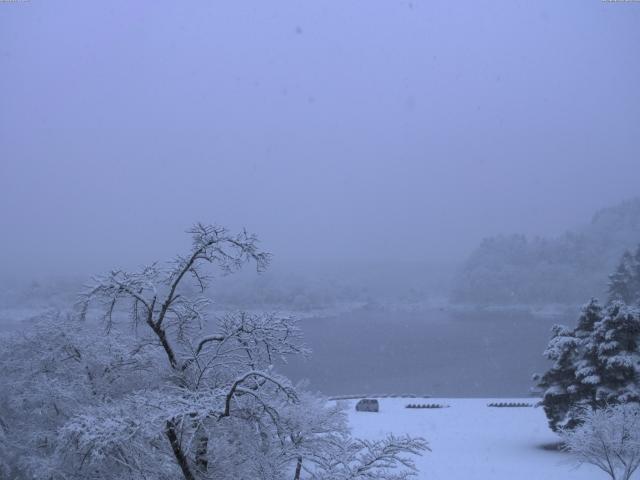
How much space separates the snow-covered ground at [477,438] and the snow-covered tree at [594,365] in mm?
1403

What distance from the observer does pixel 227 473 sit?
5.32 metres

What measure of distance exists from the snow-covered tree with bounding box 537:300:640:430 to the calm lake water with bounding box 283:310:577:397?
34.5 ft

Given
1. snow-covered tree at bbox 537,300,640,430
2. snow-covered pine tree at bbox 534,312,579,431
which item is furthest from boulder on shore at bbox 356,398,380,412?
snow-covered pine tree at bbox 534,312,579,431

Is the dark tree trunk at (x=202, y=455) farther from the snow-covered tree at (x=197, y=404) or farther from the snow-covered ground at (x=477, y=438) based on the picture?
the snow-covered ground at (x=477, y=438)

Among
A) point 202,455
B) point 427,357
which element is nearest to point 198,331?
point 202,455

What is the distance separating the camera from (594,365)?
17500mm

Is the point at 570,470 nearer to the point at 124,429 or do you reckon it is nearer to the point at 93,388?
the point at 93,388

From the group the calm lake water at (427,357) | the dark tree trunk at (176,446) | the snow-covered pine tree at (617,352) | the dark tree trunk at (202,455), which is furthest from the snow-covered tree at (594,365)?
the dark tree trunk at (176,446)

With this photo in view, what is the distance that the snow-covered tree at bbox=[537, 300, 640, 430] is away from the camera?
55.2 ft

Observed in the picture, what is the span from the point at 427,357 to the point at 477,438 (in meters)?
34.3

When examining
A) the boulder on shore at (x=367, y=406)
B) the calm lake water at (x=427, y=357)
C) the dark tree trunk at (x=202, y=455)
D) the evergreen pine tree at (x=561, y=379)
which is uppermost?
the dark tree trunk at (x=202, y=455)

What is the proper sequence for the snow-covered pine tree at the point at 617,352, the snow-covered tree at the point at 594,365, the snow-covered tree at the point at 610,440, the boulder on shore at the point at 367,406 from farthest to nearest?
the boulder on shore at the point at 367,406 < the snow-covered tree at the point at 594,365 < the snow-covered pine tree at the point at 617,352 < the snow-covered tree at the point at 610,440

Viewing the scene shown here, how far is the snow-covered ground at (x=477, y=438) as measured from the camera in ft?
49.8

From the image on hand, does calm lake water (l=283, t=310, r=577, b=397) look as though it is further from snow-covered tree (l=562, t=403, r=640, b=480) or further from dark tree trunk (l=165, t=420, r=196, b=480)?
dark tree trunk (l=165, t=420, r=196, b=480)
